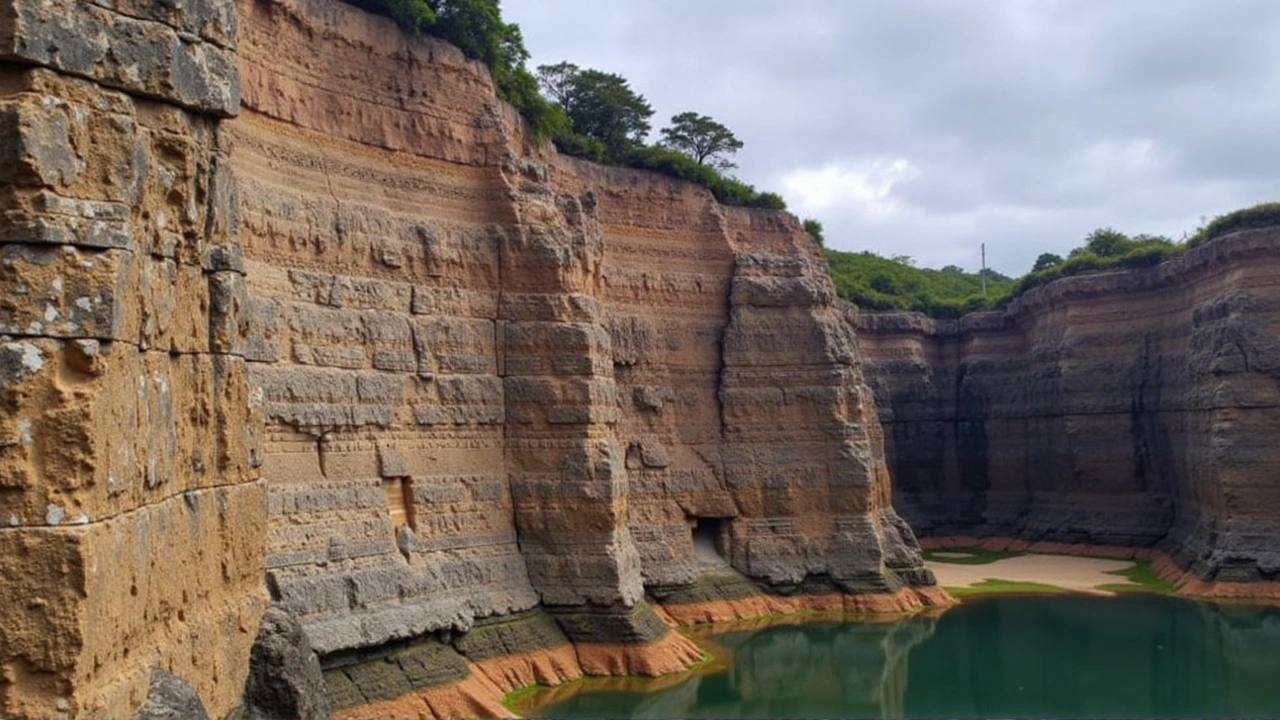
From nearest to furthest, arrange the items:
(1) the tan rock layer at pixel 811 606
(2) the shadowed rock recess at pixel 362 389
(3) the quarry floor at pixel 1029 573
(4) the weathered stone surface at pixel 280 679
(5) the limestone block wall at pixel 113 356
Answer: (5) the limestone block wall at pixel 113 356 → (2) the shadowed rock recess at pixel 362 389 → (4) the weathered stone surface at pixel 280 679 → (1) the tan rock layer at pixel 811 606 → (3) the quarry floor at pixel 1029 573

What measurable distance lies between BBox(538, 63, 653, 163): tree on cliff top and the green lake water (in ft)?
52.4

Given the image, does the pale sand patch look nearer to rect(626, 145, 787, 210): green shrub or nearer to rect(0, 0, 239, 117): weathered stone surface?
rect(626, 145, 787, 210): green shrub

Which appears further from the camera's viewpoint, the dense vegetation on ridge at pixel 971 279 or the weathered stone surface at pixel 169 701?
the dense vegetation on ridge at pixel 971 279

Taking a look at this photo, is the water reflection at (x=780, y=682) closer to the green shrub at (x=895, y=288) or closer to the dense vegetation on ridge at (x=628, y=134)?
the dense vegetation on ridge at (x=628, y=134)

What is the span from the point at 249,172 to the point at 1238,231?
31698 mm

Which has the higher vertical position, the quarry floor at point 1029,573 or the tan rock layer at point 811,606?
the tan rock layer at point 811,606

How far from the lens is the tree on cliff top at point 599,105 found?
36.9m

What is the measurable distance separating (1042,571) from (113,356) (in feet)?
132

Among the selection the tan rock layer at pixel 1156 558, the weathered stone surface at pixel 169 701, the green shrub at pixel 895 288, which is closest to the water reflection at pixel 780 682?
the tan rock layer at pixel 1156 558

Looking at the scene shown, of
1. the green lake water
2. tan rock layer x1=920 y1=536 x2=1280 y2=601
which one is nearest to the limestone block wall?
the green lake water

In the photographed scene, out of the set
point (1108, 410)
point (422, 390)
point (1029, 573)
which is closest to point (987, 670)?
point (422, 390)

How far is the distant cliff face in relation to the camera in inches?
1452

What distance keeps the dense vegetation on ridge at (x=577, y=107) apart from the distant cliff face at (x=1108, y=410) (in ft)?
47.7

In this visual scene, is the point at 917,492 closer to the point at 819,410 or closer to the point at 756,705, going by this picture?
the point at 819,410
